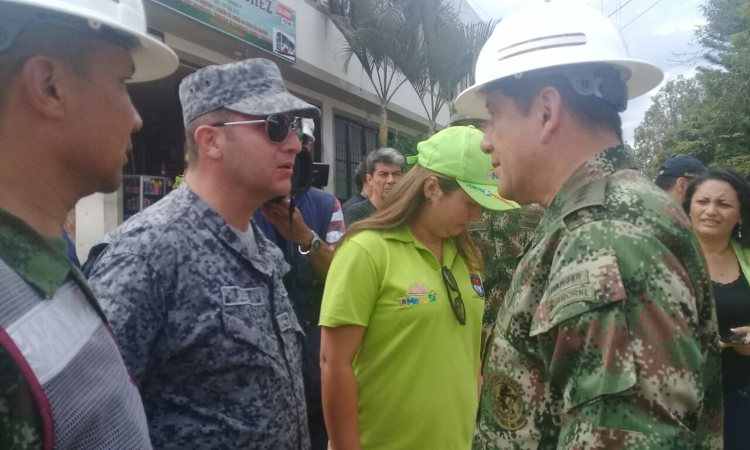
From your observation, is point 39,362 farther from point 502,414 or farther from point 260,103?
point 260,103

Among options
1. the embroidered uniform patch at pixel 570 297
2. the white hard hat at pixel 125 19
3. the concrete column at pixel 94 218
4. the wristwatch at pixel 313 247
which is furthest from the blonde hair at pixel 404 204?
the concrete column at pixel 94 218

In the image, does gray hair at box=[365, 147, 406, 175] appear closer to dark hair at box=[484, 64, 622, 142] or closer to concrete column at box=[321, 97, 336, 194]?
dark hair at box=[484, 64, 622, 142]

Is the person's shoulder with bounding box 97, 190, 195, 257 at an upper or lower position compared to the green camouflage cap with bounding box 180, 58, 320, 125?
lower

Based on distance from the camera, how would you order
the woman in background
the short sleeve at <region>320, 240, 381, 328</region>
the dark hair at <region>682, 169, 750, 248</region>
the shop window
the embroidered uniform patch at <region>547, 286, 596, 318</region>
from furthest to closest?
the shop window
the dark hair at <region>682, 169, 750, 248</region>
the woman in background
the short sleeve at <region>320, 240, 381, 328</region>
the embroidered uniform patch at <region>547, 286, 596, 318</region>

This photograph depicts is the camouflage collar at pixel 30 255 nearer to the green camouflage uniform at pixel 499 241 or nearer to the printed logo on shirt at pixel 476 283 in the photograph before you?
the printed logo on shirt at pixel 476 283

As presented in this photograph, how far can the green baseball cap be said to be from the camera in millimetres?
2285

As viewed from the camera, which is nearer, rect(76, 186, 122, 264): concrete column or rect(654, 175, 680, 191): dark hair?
rect(654, 175, 680, 191): dark hair

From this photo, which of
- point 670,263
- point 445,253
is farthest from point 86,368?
point 445,253

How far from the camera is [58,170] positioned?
1.05 metres

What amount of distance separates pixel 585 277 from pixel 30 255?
0.95 meters

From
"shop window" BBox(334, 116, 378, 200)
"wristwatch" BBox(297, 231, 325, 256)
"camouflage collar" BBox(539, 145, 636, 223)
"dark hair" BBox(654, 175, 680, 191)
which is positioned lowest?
"wristwatch" BBox(297, 231, 325, 256)

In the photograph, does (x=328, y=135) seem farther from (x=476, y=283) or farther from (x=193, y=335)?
(x=193, y=335)

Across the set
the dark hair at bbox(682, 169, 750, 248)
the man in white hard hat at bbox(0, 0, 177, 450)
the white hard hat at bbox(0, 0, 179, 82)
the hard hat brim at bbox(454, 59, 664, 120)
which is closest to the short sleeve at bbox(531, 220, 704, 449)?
the hard hat brim at bbox(454, 59, 664, 120)

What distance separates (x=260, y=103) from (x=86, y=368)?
1160mm
